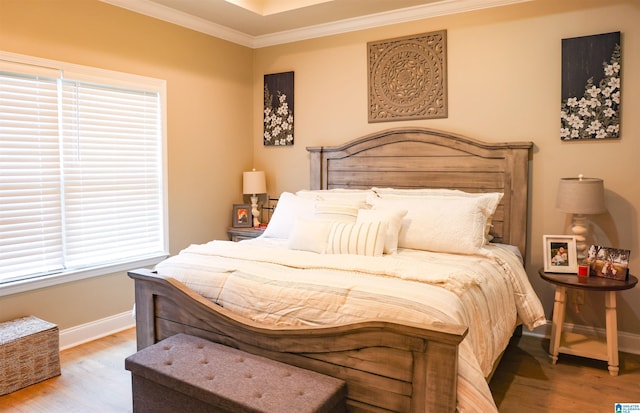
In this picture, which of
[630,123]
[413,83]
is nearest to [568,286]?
[630,123]

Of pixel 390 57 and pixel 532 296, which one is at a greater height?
pixel 390 57

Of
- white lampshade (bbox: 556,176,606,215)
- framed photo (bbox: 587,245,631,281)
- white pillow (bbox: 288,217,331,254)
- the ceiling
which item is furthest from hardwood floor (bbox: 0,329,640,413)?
the ceiling

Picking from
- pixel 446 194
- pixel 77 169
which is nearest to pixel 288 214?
pixel 446 194

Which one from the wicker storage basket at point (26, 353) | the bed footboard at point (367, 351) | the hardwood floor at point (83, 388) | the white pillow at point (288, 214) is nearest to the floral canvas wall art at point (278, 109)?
the white pillow at point (288, 214)

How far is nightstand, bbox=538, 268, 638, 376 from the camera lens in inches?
109

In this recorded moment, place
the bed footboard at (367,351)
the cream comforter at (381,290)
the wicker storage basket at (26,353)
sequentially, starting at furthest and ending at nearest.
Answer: the wicker storage basket at (26,353), the cream comforter at (381,290), the bed footboard at (367,351)

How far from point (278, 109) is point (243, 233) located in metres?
1.29

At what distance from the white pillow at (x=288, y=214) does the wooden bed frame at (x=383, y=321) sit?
2.15 feet

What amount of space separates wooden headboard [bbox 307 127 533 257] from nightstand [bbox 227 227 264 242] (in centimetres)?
67

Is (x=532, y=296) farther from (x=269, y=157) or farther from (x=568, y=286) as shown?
(x=269, y=157)

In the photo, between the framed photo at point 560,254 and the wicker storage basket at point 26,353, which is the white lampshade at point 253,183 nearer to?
the wicker storage basket at point 26,353

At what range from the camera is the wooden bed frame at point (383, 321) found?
174 cm

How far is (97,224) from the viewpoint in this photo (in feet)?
11.2

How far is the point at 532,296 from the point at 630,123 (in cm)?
136
